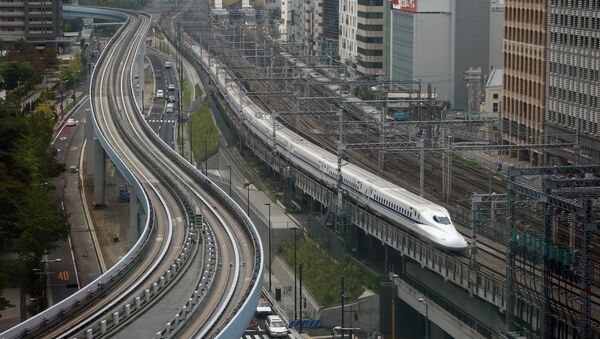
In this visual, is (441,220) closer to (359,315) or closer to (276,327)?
(359,315)

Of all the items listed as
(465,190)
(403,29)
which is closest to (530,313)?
(465,190)

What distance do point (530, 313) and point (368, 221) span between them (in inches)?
638

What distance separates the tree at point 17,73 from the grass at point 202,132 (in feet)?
59.1

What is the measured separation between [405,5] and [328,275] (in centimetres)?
4560

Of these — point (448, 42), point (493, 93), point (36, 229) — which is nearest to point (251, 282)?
point (36, 229)

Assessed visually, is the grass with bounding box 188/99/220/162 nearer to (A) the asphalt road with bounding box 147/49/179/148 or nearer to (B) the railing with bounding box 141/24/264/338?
(A) the asphalt road with bounding box 147/49/179/148

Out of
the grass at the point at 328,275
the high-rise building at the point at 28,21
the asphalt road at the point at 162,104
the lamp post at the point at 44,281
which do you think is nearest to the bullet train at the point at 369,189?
the grass at the point at 328,275

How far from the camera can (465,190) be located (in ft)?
191

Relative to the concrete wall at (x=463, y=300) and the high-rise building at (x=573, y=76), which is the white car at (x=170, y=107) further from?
the concrete wall at (x=463, y=300)

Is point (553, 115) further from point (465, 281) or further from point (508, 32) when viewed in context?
point (465, 281)

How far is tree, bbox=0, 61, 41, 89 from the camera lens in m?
107

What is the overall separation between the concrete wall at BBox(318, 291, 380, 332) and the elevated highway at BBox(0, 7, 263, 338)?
137 inches

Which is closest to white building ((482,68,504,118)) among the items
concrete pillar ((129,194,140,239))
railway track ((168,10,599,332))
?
railway track ((168,10,599,332))

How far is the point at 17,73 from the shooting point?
108 m
